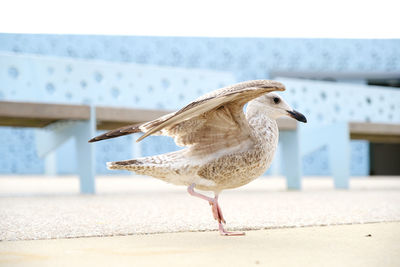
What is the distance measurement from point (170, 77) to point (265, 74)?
10616mm

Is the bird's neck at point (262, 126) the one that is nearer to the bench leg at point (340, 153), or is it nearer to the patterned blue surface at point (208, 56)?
the bench leg at point (340, 153)

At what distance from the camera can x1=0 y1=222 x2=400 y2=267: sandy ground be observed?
5.04 feet

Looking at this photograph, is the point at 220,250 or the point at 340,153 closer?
the point at 220,250

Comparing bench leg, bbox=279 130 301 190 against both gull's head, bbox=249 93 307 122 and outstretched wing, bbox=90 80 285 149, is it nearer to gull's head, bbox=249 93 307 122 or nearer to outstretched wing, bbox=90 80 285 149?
gull's head, bbox=249 93 307 122

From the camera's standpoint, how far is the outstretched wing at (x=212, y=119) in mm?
1940

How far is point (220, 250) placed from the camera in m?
1.77

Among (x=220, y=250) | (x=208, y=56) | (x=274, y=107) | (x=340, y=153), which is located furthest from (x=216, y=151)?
(x=208, y=56)

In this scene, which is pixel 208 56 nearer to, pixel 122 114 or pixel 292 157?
pixel 292 157

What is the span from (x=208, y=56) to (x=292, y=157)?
36.5 feet

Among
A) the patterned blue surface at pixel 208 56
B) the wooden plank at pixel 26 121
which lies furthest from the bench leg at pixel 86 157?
the patterned blue surface at pixel 208 56

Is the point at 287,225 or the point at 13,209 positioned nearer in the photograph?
the point at 287,225

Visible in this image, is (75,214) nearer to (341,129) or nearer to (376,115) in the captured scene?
(341,129)

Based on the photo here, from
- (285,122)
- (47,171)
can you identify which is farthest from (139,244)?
(47,171)

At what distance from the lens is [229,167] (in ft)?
7.23
